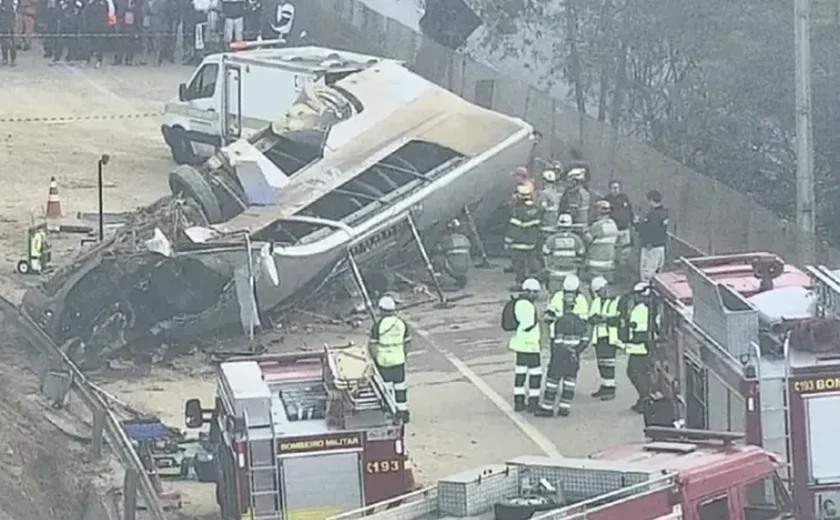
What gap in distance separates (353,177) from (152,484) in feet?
27.6

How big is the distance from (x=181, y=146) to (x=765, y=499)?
19.4m

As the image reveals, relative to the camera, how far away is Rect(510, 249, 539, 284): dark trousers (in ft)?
82.5

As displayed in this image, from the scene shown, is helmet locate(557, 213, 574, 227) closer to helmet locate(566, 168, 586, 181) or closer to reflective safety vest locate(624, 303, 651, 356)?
helmet locate(566, 168, 586, 181)

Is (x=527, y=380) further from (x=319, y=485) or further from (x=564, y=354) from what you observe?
(x=319, y=485)

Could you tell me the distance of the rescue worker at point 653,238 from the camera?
79.7 ft

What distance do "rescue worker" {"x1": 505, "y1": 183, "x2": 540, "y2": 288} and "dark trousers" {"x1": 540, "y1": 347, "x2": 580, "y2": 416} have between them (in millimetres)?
4851

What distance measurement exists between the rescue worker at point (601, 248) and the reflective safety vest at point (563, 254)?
7.6 inches

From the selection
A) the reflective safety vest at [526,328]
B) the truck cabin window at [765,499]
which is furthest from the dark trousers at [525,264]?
the truck cabin window at [765,499]

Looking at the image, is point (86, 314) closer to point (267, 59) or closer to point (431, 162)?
point (431, 162)

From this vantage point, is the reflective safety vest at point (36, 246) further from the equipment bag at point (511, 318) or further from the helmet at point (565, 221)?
the equipment bag at point (511, 318)

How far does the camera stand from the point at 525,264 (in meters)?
25.2

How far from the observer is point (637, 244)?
977 inches

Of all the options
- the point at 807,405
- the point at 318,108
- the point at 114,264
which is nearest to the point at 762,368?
the point at 807,405

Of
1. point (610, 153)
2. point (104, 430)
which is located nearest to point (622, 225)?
point (610, 153)
